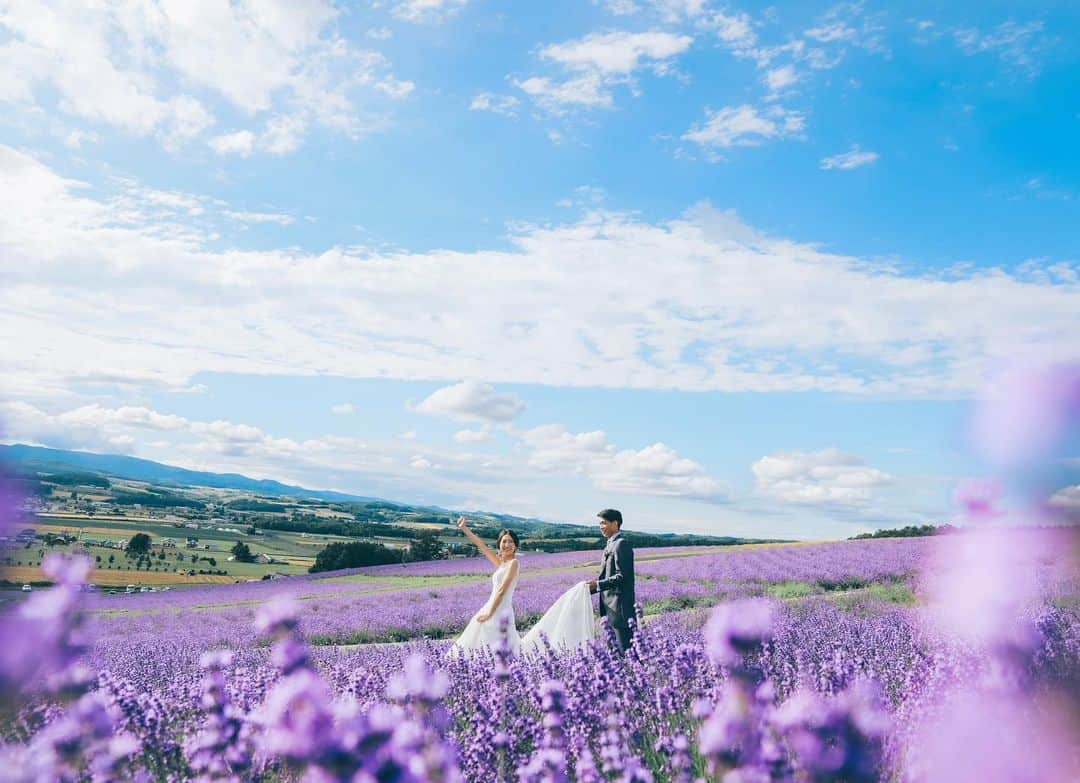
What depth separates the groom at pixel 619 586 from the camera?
6992 mm

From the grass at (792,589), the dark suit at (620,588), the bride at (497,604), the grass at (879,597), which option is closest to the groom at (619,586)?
the dark suit at (620,588)

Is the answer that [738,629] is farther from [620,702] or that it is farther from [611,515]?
[611,515]

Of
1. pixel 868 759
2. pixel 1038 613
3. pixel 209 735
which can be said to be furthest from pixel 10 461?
pixel 1038 613

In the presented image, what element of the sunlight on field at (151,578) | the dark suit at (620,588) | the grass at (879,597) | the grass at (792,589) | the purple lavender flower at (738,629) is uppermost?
the purple lavender flower at (738,629)

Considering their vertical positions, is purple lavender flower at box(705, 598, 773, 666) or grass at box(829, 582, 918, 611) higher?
purple lavender flower at box(705, 598, 773, 666)

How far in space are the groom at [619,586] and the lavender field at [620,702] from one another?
1.37 m

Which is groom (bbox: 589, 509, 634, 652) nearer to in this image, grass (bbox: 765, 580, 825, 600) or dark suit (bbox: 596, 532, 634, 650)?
dark suit (bbox: 596, 532, 634, 650)

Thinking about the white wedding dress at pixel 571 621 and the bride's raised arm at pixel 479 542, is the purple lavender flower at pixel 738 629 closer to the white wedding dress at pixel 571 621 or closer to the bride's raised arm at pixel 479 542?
the bride's raised arm at pixel 479 542

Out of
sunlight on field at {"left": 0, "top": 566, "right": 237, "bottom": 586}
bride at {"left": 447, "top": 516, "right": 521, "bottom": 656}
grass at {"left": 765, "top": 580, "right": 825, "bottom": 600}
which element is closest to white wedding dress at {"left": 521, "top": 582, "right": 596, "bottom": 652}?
bride at {"left": 447, "top": 516, "right": 521, "bottom": 656}

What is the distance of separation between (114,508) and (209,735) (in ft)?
181

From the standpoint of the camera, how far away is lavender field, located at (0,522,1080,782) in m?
0.94

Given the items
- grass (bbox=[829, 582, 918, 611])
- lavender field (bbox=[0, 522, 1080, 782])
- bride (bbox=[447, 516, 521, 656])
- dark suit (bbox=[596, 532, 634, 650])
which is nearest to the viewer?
lavender field (bbox=[0, 522, 1080, 782])

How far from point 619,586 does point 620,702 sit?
3631mm

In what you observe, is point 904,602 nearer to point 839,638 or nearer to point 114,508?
point 839,638
